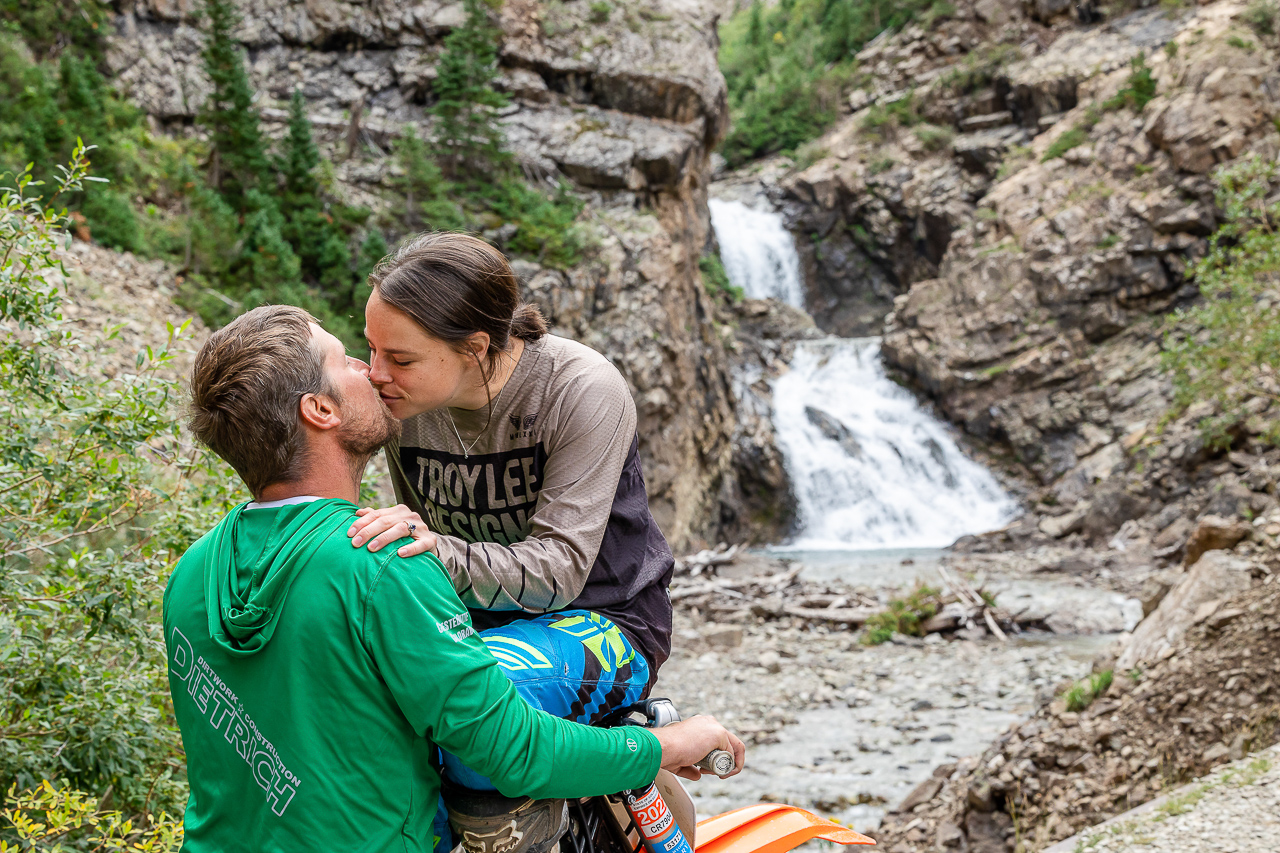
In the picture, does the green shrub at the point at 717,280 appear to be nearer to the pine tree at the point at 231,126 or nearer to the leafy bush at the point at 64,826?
the pine tree at the point at 231,126

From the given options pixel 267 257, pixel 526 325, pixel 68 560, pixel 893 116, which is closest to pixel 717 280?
pixel 893 116

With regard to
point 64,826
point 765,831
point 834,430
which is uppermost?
point 64,826

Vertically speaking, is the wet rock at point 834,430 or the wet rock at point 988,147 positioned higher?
the wet rock at point 988,147

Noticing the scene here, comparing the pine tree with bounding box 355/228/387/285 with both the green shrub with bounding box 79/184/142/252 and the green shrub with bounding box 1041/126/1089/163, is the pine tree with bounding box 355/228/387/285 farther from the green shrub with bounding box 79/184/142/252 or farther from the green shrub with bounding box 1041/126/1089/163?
the green shrub with bounding box 1041/126/1089/163

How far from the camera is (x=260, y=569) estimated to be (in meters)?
1.66

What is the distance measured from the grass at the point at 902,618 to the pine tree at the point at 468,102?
18.5 meters

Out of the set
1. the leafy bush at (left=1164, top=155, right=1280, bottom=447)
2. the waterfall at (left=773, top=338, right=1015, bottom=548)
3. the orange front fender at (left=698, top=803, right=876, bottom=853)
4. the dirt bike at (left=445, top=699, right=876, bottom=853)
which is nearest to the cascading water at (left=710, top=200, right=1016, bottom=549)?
the waterfall at (left=773, top=338, right=1015, bottom=548)

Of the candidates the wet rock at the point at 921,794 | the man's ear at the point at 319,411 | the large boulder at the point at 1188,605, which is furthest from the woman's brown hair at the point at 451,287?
the large boulder at the point at 1188,605

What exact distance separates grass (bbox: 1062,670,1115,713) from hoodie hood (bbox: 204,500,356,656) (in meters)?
7.74

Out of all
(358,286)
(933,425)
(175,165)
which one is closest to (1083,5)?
(933,425)

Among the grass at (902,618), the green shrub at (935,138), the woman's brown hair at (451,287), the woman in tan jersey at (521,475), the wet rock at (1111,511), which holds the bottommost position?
the wet rock at (1111,511)

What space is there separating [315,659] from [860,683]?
11787mm

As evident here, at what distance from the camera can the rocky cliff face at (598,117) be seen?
82.9 feet

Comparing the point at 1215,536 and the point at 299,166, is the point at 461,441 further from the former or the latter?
the point at 299,166
